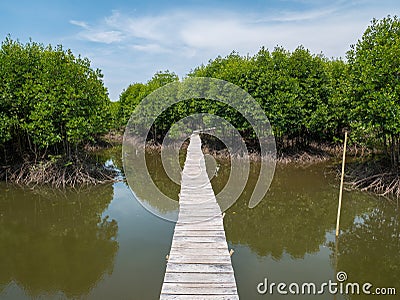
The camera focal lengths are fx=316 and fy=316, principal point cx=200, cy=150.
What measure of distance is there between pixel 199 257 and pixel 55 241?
294 cm

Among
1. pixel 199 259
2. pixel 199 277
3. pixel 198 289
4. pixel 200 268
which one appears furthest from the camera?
pixel 199 259

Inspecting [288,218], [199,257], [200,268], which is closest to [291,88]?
[288,218]

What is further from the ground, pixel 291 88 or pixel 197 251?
pixel 291 88

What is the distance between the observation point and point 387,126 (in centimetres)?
776

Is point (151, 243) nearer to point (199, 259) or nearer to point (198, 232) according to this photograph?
point (198, 232)

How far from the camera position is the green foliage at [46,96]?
8.70 m

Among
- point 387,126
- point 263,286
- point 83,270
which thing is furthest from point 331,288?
point 387,126

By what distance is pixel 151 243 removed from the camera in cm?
553

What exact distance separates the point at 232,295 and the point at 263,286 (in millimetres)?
985

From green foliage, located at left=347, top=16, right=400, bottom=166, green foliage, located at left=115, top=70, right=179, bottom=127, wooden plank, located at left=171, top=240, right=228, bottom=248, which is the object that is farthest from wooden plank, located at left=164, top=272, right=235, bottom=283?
green foliage, located at left=115, top=70, right=179, bottom=127

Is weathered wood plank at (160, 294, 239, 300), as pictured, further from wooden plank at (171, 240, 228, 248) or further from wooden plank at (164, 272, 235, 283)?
wooden plank at (171, 240, 228, 248)

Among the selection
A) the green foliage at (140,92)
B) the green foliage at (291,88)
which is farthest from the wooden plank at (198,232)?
the green foliage at (140,92)

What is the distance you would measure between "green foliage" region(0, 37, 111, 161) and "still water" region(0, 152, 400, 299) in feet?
6.00

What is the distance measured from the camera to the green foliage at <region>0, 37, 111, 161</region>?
870cm
